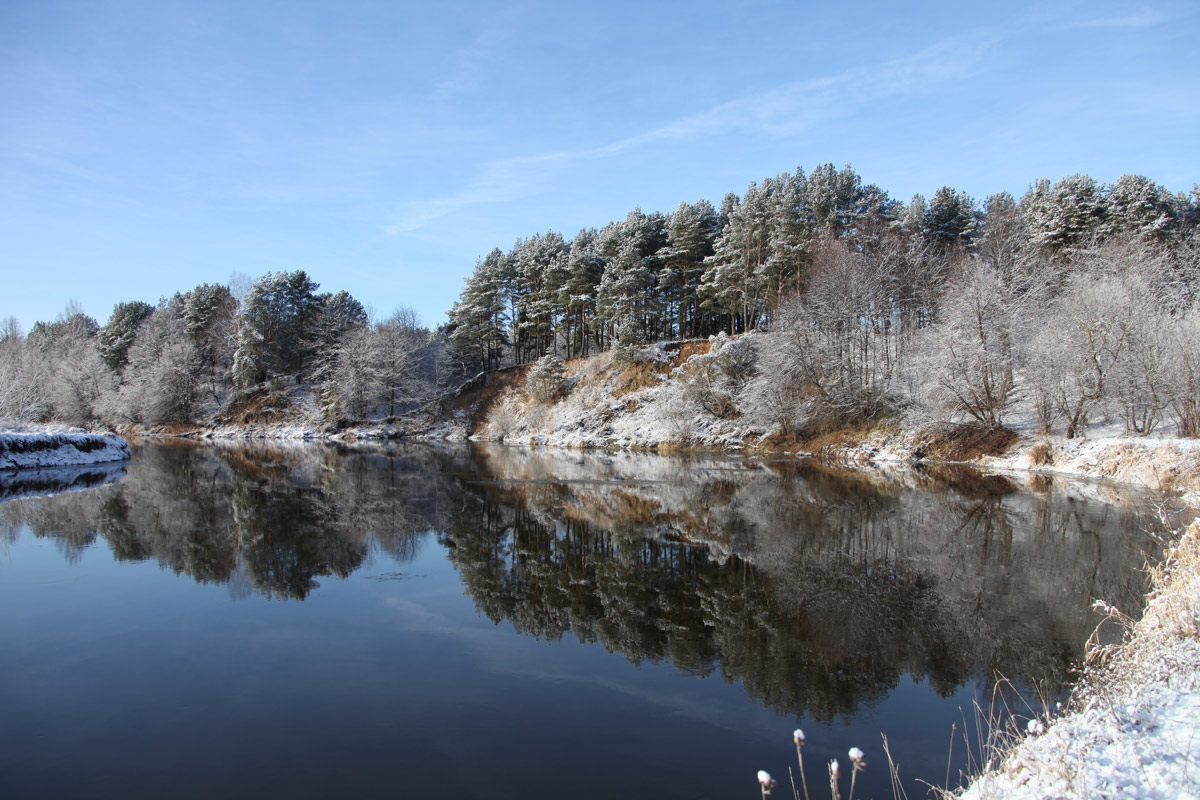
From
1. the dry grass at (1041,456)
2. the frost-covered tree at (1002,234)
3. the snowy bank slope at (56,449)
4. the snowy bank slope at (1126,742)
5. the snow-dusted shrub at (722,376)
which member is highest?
the frost-covered tree at (1002,234)

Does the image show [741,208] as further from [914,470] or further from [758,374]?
[914,470]

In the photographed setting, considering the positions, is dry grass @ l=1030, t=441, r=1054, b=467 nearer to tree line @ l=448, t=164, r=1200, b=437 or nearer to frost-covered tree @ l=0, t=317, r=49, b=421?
tree line @ l=448, t=164, r=1200, b=437

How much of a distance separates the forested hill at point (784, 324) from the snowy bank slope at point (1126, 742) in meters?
27.7

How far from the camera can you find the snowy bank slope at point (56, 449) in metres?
28.2

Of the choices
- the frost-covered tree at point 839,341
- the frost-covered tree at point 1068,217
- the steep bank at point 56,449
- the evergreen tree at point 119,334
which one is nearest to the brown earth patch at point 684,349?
the frost-covered tree at point 839,341

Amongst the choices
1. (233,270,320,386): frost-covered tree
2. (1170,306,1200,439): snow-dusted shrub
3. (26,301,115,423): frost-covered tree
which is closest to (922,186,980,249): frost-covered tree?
(1170,306,1200,439): snow-dusted shrub

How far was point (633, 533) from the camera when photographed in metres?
16.0

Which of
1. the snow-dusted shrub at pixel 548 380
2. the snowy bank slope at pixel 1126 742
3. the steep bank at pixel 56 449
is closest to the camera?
the snowy bank slope at pixel 1126 742

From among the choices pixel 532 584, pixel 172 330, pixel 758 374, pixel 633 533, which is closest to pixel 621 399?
pixel 758 374

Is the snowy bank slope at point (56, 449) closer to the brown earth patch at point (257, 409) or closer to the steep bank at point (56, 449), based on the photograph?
the steep bank at point (56, 449)

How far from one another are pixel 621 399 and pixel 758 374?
1270 centimetres

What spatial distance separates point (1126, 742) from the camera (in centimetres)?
431

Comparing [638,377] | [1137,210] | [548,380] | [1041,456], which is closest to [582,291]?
[548,380]

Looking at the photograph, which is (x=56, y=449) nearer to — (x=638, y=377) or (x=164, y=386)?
(x=164, y=386)
